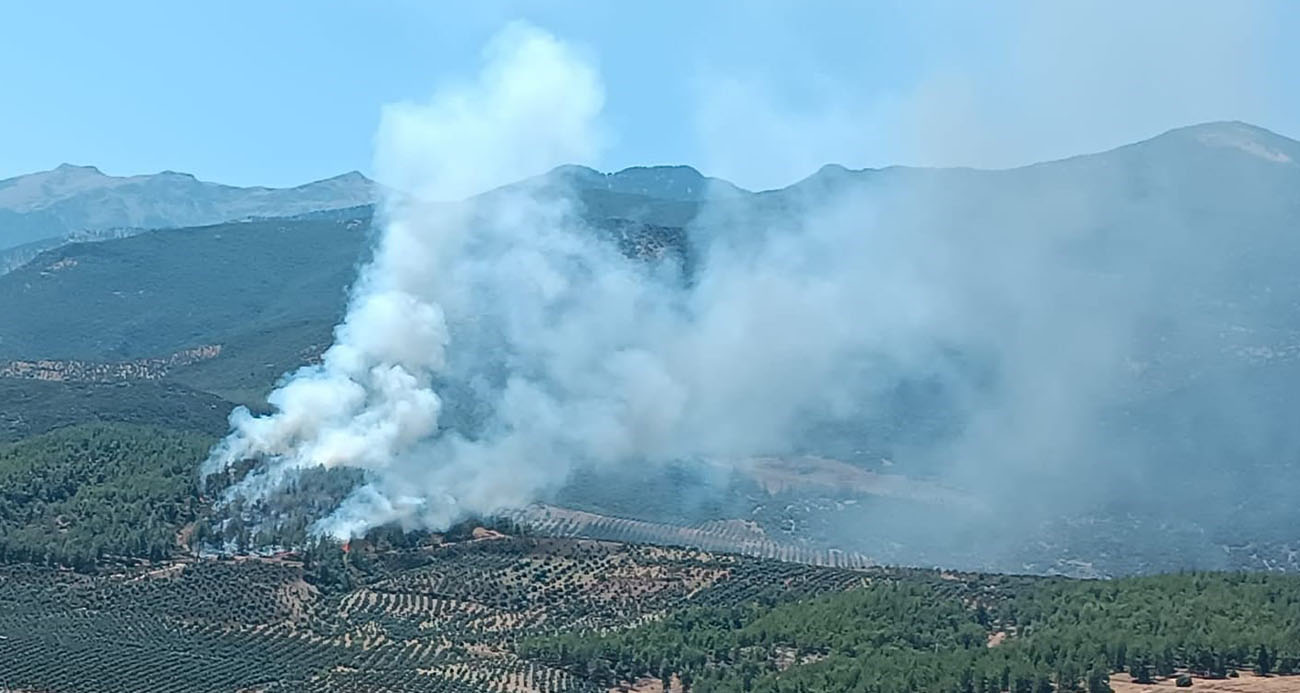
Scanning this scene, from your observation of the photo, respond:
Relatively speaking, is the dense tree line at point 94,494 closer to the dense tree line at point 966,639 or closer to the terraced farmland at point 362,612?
the terraced farmland at point 362,612

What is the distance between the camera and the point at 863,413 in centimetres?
18562

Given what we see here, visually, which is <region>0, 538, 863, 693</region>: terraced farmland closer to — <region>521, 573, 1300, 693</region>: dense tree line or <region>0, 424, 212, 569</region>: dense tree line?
<region>0, 424, 212, 569</region>: dense tree line

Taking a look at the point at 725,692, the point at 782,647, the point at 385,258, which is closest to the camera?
the point at 725,692

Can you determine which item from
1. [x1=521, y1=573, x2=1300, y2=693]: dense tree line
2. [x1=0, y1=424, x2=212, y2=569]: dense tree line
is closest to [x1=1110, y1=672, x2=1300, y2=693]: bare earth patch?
[x1=521, y1=573, x2=1300, y2=693]: dense tree line

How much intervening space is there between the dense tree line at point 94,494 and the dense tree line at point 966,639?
34.4 metres

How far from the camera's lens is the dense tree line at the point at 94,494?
328ft

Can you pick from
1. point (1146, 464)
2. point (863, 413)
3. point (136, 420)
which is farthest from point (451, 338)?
point (1146, 464)

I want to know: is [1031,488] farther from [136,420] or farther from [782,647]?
[136,420]

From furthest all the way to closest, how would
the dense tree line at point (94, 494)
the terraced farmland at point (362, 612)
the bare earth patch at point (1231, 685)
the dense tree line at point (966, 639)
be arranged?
the dense tree line at point (94, 494)
the terraced farmland at point (362, 612)
the dense tree line at point (966, 639)
the bare earth patch at point (1231, 685)

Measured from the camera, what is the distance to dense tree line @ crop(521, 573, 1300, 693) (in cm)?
7156

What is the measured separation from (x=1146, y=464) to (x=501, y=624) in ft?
342

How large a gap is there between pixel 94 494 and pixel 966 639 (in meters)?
65.6

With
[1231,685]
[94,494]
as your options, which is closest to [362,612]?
[94,494]

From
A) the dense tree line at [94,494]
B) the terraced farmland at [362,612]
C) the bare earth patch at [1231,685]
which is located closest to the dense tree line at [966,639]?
the bare earth patch at [1231,685]
